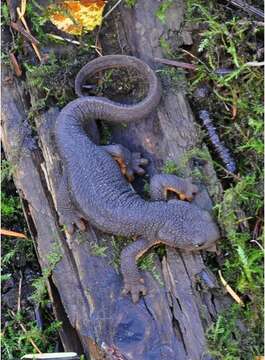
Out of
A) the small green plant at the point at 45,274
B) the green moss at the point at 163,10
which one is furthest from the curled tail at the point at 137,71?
the small green plant at the point at 45,274

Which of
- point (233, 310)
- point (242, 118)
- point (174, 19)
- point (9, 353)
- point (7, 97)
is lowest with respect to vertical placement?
point (9, 353)

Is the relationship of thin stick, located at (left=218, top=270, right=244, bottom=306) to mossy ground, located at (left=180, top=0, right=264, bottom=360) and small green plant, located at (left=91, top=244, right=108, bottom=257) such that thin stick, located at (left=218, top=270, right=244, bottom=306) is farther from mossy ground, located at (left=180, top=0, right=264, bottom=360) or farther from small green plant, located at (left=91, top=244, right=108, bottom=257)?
small green plant, located at (left=91, top=244, right=108, bottom=257)

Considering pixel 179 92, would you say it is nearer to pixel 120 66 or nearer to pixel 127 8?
pixel 120 66

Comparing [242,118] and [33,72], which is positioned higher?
[33,72]

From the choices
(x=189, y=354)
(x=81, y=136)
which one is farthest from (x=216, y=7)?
(x=189, y=354)

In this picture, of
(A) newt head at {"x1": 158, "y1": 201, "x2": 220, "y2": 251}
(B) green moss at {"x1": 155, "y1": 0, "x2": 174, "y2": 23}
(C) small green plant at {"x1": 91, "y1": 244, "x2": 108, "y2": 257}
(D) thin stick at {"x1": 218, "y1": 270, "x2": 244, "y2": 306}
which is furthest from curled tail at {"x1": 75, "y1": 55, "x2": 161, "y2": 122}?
(D) thin stick at {"x1": 218, "y1": 270, "x2": 244, "y2": 306}

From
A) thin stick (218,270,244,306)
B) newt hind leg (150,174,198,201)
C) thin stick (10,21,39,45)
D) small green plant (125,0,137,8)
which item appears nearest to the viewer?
thin stick (218,270,244,306)

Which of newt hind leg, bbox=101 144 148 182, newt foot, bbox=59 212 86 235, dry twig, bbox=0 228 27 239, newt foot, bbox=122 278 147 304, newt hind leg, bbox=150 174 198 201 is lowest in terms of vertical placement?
newt foot, bbox=122 278 147 304
